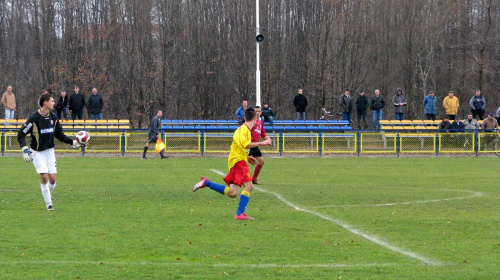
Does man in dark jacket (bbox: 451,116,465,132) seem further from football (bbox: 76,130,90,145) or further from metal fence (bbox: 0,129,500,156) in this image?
football (bbox: 76,130,90,145)

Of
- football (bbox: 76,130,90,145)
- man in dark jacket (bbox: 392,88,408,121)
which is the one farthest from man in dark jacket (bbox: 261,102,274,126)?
football (bbox: 76,130,90,145)

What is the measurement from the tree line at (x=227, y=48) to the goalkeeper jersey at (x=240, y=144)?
105 ft

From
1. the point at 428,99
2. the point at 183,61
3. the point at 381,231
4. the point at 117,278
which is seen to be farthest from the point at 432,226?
the point at 183,61

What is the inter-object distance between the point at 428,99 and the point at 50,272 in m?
30.9

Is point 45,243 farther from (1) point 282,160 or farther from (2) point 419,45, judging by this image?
(2) point 419,45

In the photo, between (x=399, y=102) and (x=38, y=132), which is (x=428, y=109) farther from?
(x=38, y=132)

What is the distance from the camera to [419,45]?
45.1m

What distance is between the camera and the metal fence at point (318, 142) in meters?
31.4

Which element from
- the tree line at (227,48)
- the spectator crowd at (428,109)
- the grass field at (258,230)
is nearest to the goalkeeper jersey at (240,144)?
the grass field at (258,230)

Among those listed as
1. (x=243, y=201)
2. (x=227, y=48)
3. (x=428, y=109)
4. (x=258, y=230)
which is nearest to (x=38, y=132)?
(x=243, y=201)

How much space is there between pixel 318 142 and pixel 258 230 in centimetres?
2141

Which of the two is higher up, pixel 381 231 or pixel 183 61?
pixel 183 61

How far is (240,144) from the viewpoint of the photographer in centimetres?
1130

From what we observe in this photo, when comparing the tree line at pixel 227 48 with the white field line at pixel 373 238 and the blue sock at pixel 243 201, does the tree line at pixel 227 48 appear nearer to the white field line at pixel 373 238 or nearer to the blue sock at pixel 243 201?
the white field line at pixel 373 238
